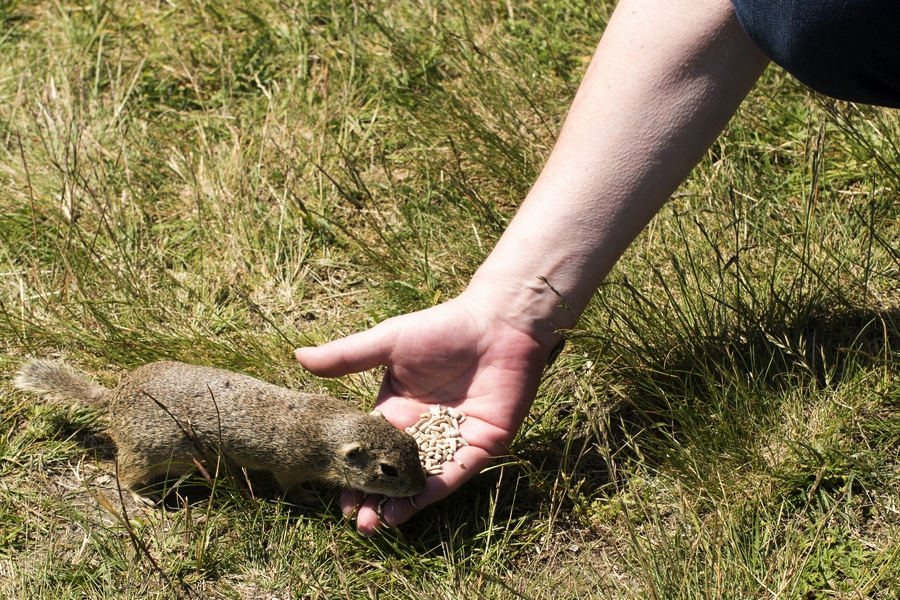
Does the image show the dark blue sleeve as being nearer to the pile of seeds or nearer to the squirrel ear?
the pile of seeds

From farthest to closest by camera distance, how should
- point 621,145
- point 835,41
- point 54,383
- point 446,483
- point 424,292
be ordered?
point 424,292 < point 54,383 < point 446,483 < point 621,145 < point 835,41

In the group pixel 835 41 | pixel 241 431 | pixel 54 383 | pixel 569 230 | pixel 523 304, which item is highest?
pixel 835 41

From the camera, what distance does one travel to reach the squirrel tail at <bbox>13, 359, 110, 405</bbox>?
382 cm

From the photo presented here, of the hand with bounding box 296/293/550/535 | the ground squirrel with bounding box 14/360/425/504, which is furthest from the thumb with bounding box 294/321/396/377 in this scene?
the ground squirrel with bounding box 14/360/425/504

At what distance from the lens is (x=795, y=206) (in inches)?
178

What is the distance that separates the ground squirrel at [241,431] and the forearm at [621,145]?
86 cm

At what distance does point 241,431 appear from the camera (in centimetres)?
364

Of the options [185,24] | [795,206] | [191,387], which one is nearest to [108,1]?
[185,24]

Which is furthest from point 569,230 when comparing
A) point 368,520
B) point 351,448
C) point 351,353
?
point 368,520

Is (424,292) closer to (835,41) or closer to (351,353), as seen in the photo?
(351,353)

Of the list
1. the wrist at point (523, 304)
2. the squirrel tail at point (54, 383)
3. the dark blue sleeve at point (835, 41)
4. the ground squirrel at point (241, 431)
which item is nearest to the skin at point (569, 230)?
the wrist at point (523, 304)

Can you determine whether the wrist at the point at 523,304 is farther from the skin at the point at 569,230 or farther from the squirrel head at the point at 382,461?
the squirrel head at the point at 382,461

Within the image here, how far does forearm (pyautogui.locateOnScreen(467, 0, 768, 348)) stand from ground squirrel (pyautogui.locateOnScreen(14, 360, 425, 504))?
0.86 metres

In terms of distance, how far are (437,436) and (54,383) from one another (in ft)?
5.99
